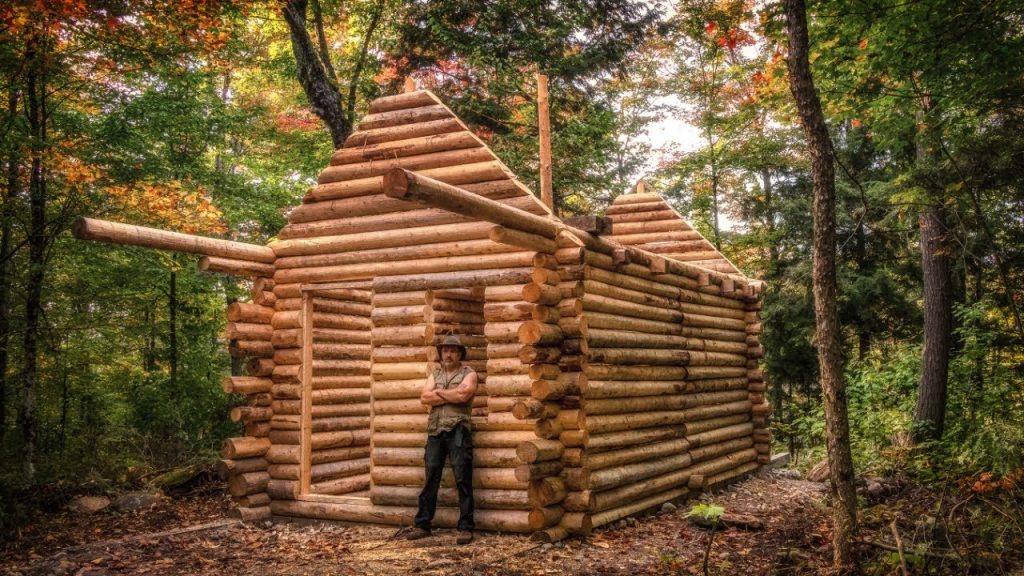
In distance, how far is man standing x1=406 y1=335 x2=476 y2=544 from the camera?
8.21 metres

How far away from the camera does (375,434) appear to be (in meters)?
9.25

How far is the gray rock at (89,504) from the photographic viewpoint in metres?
10.6

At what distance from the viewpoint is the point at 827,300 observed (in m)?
6.88

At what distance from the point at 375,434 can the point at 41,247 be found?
6.25 meters

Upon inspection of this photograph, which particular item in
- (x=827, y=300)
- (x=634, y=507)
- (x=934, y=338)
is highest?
(x=827, y=300)

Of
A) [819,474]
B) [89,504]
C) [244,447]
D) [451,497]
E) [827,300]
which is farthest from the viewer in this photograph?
[819,474]

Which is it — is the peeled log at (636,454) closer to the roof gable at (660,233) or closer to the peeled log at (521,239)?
the peeled log at (521,239)

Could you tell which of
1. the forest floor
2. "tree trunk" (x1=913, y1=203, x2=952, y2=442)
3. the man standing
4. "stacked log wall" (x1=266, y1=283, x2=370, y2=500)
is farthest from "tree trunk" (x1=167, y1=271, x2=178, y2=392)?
"tree trunk" (x1=913, y1=203, x2=952, y2=442)

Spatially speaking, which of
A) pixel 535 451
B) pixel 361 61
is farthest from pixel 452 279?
pixel 361 61

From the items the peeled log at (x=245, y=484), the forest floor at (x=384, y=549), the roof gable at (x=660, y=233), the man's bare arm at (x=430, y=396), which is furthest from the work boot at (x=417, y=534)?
the roof gable at (x=660, y=233)

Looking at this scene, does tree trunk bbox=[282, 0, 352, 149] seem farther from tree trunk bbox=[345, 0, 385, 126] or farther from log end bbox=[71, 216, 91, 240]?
log end bbox=[71, 216, 91, 240]

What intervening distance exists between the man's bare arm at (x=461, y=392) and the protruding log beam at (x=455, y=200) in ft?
5.85

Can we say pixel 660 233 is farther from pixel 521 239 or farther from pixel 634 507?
pixel 521 239

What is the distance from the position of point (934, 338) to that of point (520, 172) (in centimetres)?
885
